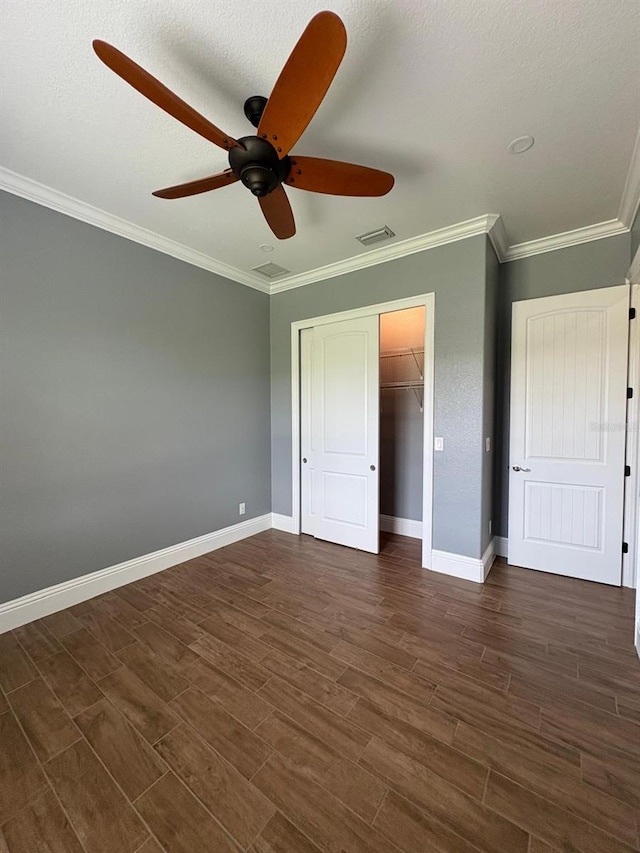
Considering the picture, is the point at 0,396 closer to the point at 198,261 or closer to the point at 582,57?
the point at 198,261

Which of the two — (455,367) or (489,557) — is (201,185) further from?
(489,557)

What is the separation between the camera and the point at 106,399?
2.63m

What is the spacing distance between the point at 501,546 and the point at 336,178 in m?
3.27

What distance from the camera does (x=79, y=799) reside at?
4.02 feet

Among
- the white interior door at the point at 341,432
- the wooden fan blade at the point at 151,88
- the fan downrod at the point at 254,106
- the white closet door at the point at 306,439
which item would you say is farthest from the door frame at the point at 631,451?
the wooden fan blade at the point at 151,88

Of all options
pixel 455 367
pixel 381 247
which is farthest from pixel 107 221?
pixel 455 367

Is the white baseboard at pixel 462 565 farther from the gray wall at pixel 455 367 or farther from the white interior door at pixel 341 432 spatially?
the white interior door at pixel 341 432

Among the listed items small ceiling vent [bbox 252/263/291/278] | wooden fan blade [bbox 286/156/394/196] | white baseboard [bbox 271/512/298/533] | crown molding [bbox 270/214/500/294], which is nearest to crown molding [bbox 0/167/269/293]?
small ceiling vent [bbox 252/263/291/278]

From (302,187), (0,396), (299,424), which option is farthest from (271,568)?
(302,187)

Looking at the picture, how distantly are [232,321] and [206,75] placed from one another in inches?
84.4

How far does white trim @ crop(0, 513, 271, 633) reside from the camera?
2.21 meters

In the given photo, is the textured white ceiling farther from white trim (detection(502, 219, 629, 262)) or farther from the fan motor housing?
the fan motor housing

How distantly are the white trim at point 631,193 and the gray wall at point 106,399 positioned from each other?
316 centimetres

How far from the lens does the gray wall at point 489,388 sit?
9.07 feet
